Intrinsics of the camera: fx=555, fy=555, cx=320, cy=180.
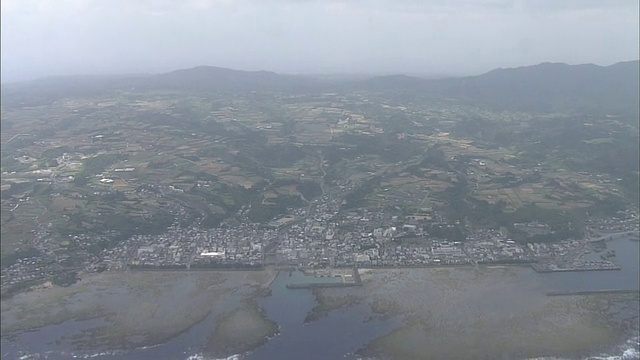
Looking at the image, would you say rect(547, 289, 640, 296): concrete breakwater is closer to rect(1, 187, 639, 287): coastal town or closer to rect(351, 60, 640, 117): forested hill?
rect(1, 187, 639, 287): coastal town

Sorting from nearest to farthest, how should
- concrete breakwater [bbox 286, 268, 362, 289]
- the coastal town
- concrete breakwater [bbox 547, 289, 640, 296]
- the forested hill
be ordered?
concrete breakwater [bbox 547, 289, 640, 296] < concrete breakwater [bbox 286, 268, 362, 289] < the coastal town < the forested hill

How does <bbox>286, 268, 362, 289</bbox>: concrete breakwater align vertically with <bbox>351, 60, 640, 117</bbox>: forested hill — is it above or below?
below

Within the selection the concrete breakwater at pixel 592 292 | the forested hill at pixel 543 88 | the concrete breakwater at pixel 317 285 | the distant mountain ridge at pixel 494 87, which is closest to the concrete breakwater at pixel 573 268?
the concrete breakwater at pixel 592 292

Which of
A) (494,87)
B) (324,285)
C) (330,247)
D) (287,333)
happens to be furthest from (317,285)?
(494,87)

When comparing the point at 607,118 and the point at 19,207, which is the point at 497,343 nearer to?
the point at 19,207

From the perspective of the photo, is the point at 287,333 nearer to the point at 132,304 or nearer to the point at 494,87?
the point at 132,304

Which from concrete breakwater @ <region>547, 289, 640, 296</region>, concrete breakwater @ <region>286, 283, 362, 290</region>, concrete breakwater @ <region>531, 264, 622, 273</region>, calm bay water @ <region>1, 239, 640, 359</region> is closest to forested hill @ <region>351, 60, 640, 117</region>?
concrete breakwater @ <region>531, 264, 622, 273</region>

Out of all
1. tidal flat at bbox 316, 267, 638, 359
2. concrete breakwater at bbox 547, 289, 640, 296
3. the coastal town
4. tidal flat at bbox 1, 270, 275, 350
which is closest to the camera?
tidal flat at bbox 1, 270, 275, 350
